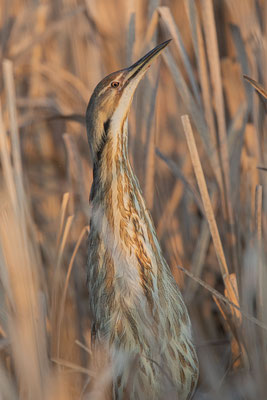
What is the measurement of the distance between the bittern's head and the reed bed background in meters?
0.16

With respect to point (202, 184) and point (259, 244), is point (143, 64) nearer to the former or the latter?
point (202, 184)

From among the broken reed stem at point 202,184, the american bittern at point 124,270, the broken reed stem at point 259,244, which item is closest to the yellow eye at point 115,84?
the american bittern at point 124,270

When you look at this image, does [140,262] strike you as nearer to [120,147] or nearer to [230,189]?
[120,147]

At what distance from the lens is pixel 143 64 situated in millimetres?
1282

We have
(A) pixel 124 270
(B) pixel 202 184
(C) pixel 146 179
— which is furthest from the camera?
(C) pixel 146 179

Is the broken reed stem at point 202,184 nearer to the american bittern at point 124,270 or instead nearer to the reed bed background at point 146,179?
the reed bed background at point 146,179

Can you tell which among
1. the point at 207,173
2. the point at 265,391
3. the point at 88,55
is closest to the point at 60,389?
the point at 265,391

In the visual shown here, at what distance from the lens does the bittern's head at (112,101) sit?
4.20 ft

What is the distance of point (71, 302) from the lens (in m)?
1.85

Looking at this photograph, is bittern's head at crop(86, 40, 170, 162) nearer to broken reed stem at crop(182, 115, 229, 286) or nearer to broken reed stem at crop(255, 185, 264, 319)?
broken reed stem at crop(182, 115, 229, 286)

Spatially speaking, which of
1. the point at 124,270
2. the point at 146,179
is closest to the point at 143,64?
the point at 124,270

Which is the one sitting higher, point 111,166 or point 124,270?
point 111,166

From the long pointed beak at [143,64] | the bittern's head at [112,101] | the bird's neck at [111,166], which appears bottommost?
the bird's neck at [111,166]

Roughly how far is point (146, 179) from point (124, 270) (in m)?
0.56
